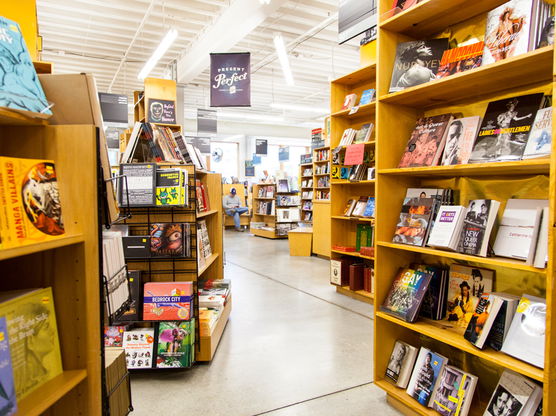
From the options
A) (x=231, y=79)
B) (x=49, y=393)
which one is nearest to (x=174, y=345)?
(x=49, y=393)

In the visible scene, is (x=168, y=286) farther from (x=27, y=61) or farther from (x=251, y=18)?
(x=251, y=18)

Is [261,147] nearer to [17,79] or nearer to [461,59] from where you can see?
[461,59]

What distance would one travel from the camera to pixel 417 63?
225 cm

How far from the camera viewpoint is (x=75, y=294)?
1309mm

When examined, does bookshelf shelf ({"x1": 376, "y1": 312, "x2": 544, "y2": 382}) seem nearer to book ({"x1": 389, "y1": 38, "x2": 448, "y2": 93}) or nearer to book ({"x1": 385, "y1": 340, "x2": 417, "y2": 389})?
book ({"x1": 385, "y1": 340, "x2": 417, "y2": 389})

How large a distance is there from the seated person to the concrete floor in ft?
24.4

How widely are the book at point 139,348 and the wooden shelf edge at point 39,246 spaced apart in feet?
5.42

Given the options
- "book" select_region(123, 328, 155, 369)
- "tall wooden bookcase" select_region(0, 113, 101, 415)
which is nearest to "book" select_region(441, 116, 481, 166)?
"tall wooden bookcase" select_region(0, 113, 101, 415)

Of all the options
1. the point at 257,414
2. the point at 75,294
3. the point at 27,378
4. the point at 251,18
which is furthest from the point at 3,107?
the point at 251,18

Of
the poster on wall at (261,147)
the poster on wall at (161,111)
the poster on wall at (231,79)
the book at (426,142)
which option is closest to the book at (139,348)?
the book at (426,142)

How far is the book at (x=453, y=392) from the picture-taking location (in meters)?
1.95

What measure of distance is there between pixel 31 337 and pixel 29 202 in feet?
1.42

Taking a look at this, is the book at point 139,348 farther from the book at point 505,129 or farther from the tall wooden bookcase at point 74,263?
the book at point 505,129

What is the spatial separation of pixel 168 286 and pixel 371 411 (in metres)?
1.59
